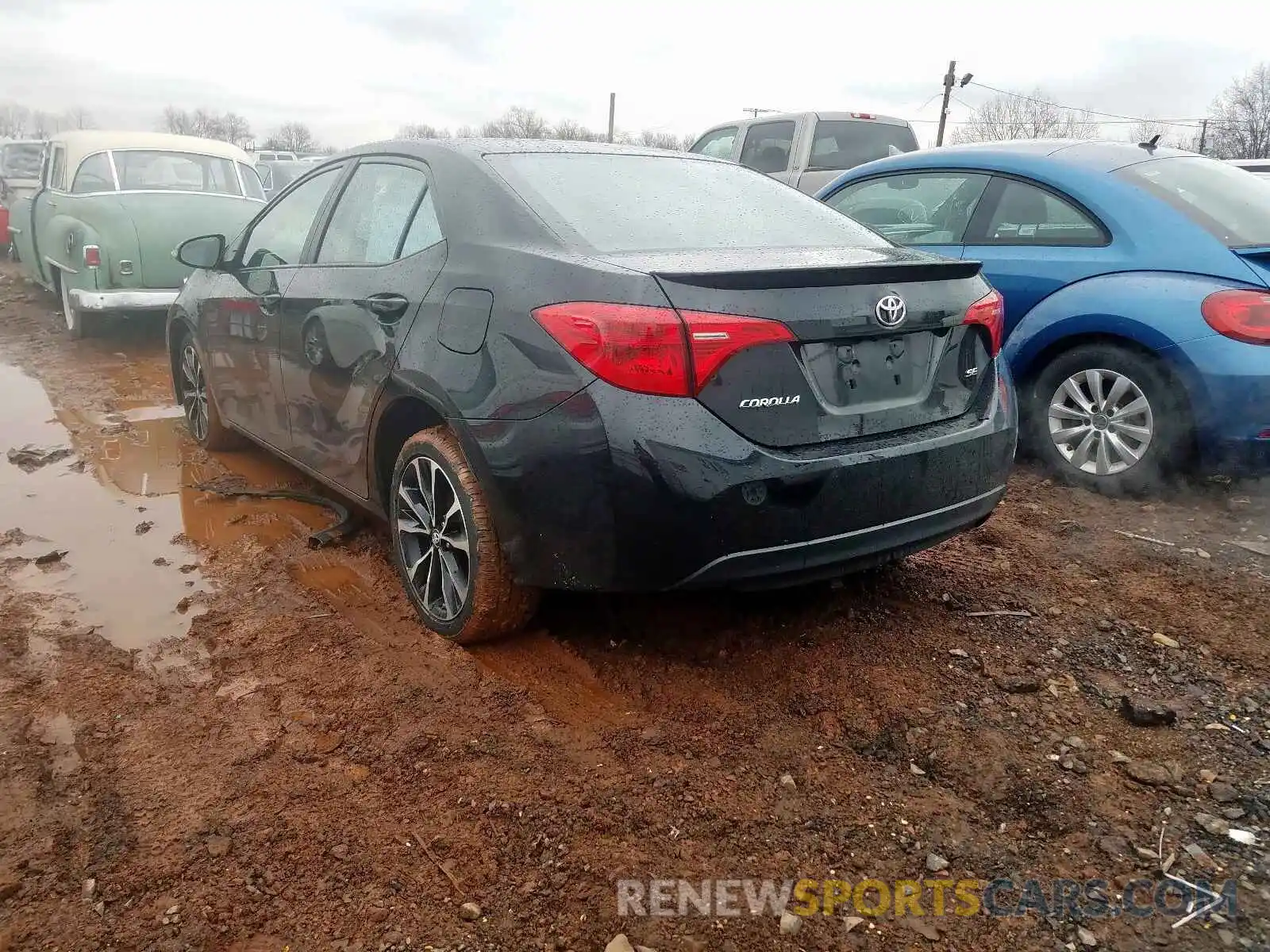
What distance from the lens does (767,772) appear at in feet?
8.00

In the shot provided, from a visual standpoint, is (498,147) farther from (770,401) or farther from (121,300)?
(121,300)

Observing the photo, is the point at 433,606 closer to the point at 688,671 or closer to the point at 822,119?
the point at 688,671

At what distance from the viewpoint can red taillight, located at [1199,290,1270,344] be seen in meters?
3.96

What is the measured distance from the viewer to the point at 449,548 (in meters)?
3.08

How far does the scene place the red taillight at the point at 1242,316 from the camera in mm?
3963

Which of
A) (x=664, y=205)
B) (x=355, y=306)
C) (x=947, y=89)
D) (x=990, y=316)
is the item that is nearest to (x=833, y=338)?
(x=990, y=316)

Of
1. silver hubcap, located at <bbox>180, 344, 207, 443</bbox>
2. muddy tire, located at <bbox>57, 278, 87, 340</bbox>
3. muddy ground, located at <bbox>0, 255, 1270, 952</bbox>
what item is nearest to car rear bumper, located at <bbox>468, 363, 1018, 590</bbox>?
muddy ground, located at <bbox>0, 255, 1270, 952</bbox>

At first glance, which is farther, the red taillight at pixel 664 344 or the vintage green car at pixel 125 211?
the vintage green car at pixel 125 211

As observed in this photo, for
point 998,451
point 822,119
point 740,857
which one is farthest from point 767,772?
point 822,119

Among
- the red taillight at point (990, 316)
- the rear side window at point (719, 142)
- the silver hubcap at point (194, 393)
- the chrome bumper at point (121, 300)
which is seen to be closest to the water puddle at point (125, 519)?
the silver hubcap at point (194, 393)

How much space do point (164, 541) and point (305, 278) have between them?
135 centimetres

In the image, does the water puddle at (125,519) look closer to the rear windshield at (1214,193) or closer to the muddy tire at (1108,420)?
the muddy tire at (1108,420)

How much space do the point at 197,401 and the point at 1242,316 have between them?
522 cm

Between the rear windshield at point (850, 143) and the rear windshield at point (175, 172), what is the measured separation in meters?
6.02
